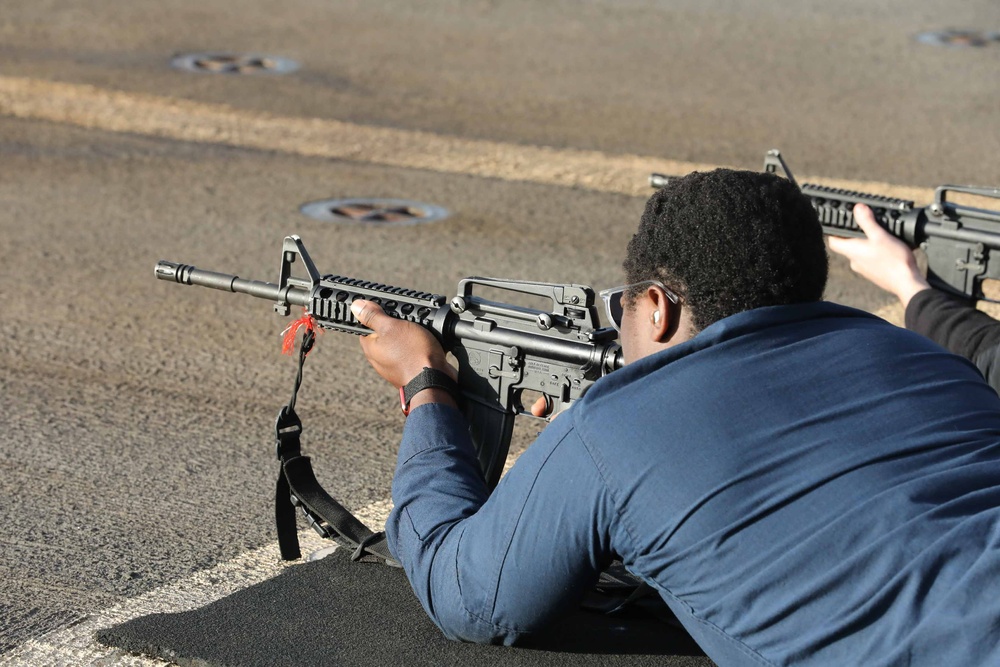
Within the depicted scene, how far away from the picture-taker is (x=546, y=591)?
2.69m

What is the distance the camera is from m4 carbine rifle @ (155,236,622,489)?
11.5ft

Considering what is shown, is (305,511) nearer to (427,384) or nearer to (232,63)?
(427,384)

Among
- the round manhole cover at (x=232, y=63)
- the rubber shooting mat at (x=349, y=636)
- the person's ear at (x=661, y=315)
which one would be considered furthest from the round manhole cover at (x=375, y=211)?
the person's ear at (x=661, y=315)

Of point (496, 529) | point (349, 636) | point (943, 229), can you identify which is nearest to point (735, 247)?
point (496, 529)

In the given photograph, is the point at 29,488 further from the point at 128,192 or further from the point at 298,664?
the point at 128,192

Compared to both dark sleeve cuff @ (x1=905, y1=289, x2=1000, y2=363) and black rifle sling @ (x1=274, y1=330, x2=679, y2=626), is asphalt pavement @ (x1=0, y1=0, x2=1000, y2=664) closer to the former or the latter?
black rifle sling @ (x1=274, y1=330, x2=679, y2=626)

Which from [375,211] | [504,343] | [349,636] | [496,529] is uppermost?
[504,343]

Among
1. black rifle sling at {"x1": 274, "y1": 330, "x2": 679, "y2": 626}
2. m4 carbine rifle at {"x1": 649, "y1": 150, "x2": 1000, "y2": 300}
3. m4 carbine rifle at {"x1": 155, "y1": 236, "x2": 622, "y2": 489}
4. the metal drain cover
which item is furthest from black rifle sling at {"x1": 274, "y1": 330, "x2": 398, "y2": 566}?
the metal drain cover

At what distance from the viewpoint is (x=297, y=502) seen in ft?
12.5

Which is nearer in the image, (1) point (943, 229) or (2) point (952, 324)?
(2) point (952, 324)

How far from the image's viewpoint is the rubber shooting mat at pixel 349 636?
10.2 feet

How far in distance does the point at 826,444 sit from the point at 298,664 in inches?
54.4

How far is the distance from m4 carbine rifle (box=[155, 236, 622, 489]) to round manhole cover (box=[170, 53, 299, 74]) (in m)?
8.00

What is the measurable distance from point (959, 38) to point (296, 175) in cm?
805
